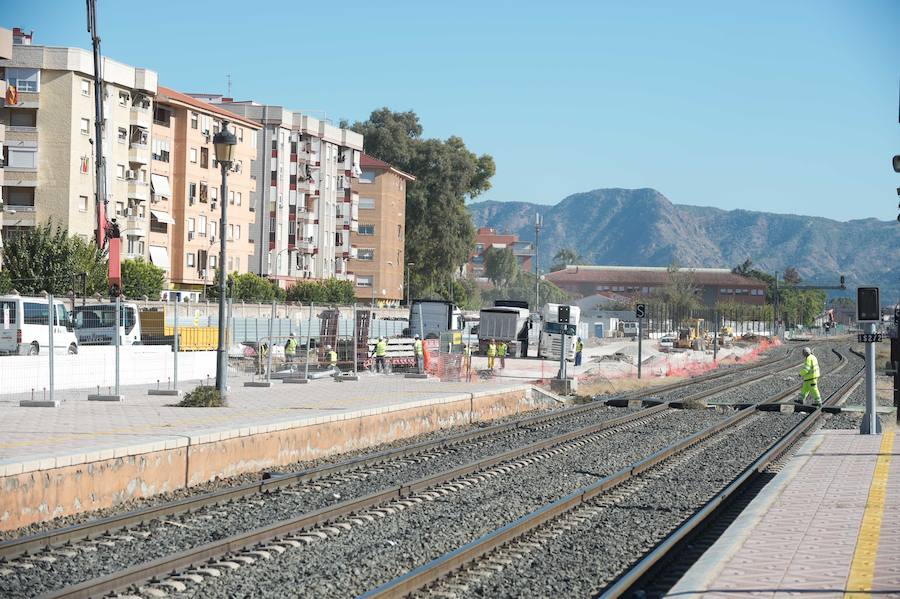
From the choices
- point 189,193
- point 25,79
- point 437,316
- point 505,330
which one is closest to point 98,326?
point 437,316

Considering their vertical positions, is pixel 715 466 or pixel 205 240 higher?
pixel 205 240

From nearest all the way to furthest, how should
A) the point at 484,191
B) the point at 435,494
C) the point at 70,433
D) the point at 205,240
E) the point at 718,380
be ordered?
the point at 435,494 < the point at 70,433 < the point at 718,380 < the point at 205,240 < the point at 484,191

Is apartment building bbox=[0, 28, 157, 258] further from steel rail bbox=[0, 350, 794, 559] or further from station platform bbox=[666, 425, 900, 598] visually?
station platform bbox=[666, 425, 900, 598]

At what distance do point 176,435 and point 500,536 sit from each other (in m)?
5.72

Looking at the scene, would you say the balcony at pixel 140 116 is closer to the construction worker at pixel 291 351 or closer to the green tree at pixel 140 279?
the green tree at pixel 140 279

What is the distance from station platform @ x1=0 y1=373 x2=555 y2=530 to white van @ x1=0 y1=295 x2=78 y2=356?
518cm

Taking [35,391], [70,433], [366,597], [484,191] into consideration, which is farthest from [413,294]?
[366,597]

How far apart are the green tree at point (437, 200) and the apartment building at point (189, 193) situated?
90.3ft

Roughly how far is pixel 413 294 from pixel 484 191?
41.3 ft

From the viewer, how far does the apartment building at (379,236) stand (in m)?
115

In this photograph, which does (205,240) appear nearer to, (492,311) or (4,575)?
(492,311)

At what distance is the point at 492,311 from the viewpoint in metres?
66.2

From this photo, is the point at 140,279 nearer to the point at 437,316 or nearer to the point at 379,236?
the point at 437,316

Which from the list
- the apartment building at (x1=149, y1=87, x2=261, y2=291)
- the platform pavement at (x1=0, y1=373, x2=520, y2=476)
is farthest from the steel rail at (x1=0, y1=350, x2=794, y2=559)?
the apartment building at (x1=149, y1=87, x2=261, y2=291)
